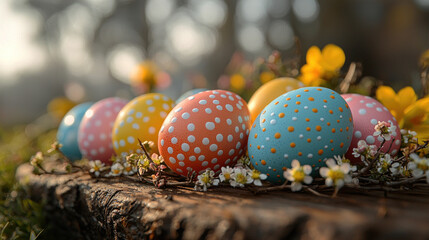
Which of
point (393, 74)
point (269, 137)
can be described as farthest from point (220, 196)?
point (393, 74)

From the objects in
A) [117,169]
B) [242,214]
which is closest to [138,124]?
[117,169]

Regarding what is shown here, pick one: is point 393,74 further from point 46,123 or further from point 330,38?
point 46,123

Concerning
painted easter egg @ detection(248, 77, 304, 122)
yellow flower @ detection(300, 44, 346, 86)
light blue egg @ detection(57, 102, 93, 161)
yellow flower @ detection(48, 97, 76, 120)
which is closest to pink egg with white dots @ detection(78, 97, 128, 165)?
light blue egg @ detection(57, 102, 93, 161)

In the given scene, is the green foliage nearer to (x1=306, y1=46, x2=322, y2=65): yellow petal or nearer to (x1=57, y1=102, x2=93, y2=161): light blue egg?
(x1=57, y1=102, x2=93, y2=161): light blue egg

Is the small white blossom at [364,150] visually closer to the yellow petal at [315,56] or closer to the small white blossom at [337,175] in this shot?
the small white blossom at [337,175]

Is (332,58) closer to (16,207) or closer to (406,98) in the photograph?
(406,98)

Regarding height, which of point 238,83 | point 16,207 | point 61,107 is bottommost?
point 16,207

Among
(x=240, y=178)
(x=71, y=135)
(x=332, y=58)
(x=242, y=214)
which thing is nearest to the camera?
(x=242, y=214)
